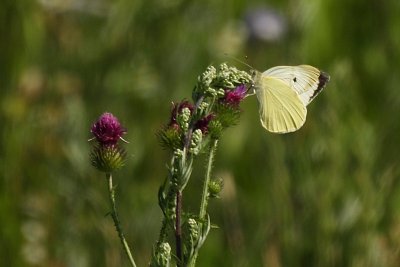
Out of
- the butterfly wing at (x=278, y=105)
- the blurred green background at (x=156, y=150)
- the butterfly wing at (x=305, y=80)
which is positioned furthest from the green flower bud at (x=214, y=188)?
the blurred green background at (x=156, y=150)

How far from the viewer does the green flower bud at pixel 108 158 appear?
1.96m

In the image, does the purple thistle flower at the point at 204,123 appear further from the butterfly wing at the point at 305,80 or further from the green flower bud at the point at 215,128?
the butterfly wing at the point at 305,80

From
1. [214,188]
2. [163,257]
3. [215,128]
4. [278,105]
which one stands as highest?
[278,105]

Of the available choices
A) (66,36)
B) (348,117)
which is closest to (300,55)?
(348,117)

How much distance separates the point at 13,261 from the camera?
340 centimetres

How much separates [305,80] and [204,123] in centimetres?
69

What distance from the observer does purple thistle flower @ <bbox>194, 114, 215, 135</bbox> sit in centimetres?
196

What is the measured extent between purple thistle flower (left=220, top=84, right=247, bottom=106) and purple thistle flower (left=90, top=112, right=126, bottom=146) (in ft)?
0.73

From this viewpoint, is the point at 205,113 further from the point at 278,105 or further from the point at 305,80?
the point at 305,80

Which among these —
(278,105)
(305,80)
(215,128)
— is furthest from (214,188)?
(305,80)

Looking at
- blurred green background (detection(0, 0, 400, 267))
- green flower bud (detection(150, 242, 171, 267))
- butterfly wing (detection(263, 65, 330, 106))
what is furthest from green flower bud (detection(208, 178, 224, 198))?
blurred green background (detection(0, 0, 400, 267))

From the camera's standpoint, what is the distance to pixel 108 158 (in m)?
1.96

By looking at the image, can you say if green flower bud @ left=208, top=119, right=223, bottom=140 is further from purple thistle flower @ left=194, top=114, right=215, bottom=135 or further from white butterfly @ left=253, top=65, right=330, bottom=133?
white butterfly @ left=253, top=65, right=330, bottom=133

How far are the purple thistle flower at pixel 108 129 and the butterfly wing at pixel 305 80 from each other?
23.7 inches
